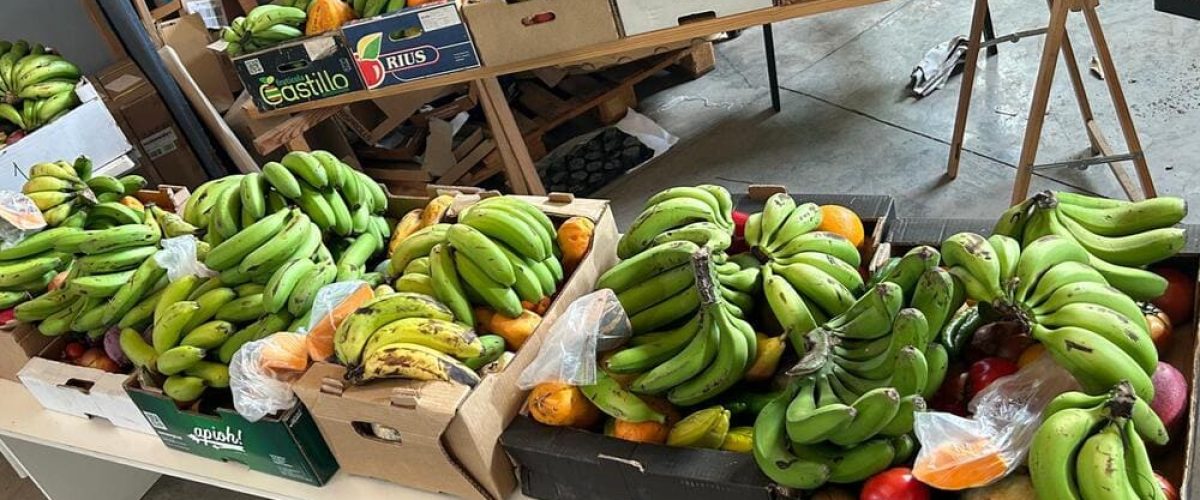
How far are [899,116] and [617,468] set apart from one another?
2.91m

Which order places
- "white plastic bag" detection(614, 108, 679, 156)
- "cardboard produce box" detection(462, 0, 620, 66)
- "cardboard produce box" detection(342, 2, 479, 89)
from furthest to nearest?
1. "white plastic bag" detection(614, 108, 679, 156)
2. "cardboard produce box" detection(342, 2, 479, 89)
3. "cardboard produce box" detection(462, 0, 620, 66)

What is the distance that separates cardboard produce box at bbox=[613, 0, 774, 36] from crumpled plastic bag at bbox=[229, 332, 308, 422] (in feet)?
5.28

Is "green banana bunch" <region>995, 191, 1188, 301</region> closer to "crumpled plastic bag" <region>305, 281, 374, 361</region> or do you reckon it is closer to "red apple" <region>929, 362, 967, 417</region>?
"red apple" <region>929, 362, 967, 417</region>

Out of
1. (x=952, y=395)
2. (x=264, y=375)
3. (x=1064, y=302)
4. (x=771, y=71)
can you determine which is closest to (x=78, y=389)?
(x=264, y=375)

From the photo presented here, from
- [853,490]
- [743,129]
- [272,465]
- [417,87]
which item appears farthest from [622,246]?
[743,129]

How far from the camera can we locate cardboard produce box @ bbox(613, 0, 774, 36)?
9.65 feet

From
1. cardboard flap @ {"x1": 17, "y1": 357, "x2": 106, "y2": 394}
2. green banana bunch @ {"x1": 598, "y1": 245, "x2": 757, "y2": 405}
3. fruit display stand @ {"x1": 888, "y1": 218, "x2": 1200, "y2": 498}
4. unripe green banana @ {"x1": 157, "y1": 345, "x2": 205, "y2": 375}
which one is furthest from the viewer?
cardboard flap @ {"x1": 17, "y1": 357, "x2": 106, "y2": 394}

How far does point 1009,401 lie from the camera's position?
146 centimetres

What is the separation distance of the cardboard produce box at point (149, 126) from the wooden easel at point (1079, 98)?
312 centimetres

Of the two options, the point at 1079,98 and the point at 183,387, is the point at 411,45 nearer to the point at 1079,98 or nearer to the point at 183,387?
the point at 183,387

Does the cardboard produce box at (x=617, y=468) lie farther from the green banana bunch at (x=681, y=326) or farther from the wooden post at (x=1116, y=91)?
the wooden post at (x=1116, y=91)

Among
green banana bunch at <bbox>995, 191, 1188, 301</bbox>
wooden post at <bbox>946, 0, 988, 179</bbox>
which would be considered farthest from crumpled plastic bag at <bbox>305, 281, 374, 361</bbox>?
wooden post at <bbox>946, 0, 988, 179</bbox>

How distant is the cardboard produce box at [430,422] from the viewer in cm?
170

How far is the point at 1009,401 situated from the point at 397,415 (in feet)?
3.34
